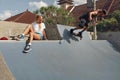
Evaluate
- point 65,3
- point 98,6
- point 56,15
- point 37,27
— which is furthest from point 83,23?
point 65,3

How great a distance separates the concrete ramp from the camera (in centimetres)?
507

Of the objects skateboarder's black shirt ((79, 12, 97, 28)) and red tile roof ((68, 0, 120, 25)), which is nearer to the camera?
skateboarder's black shirt ((79, 12, 97, 28))

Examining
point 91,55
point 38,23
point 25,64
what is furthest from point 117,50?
point 25,64

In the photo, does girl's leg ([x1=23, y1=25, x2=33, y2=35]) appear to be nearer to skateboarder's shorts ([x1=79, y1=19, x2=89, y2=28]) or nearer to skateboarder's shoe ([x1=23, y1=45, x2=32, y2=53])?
skateboarder's shoe ([x1=23, y1=45, x2=32, y2=53])

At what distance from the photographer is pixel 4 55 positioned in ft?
16.6

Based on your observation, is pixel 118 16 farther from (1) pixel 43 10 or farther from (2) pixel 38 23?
(2) pixel 38 23

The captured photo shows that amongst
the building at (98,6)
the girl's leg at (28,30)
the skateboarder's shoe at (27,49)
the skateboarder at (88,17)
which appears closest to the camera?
the skateboarder's shoe at (27,49)

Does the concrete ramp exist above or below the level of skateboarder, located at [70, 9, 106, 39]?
below

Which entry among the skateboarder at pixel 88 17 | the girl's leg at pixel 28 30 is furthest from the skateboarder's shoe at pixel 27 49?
the skateboarder at pixel 88 17

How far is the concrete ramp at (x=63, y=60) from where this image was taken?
507 centimetres

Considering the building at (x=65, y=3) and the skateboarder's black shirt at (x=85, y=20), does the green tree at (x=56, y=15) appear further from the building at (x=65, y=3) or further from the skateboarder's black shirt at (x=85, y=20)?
the skateboarder's black shirt at (x=85, y=20)

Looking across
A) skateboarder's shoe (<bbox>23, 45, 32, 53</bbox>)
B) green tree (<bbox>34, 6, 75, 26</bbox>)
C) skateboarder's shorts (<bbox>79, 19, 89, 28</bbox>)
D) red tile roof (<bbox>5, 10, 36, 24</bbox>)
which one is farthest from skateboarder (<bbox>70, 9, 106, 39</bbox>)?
red tile roof (<bbox>5, 10, 36, 24</bbox>)

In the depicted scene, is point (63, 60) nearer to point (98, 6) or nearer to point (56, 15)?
point (56, 15)

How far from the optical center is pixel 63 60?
232 inches
